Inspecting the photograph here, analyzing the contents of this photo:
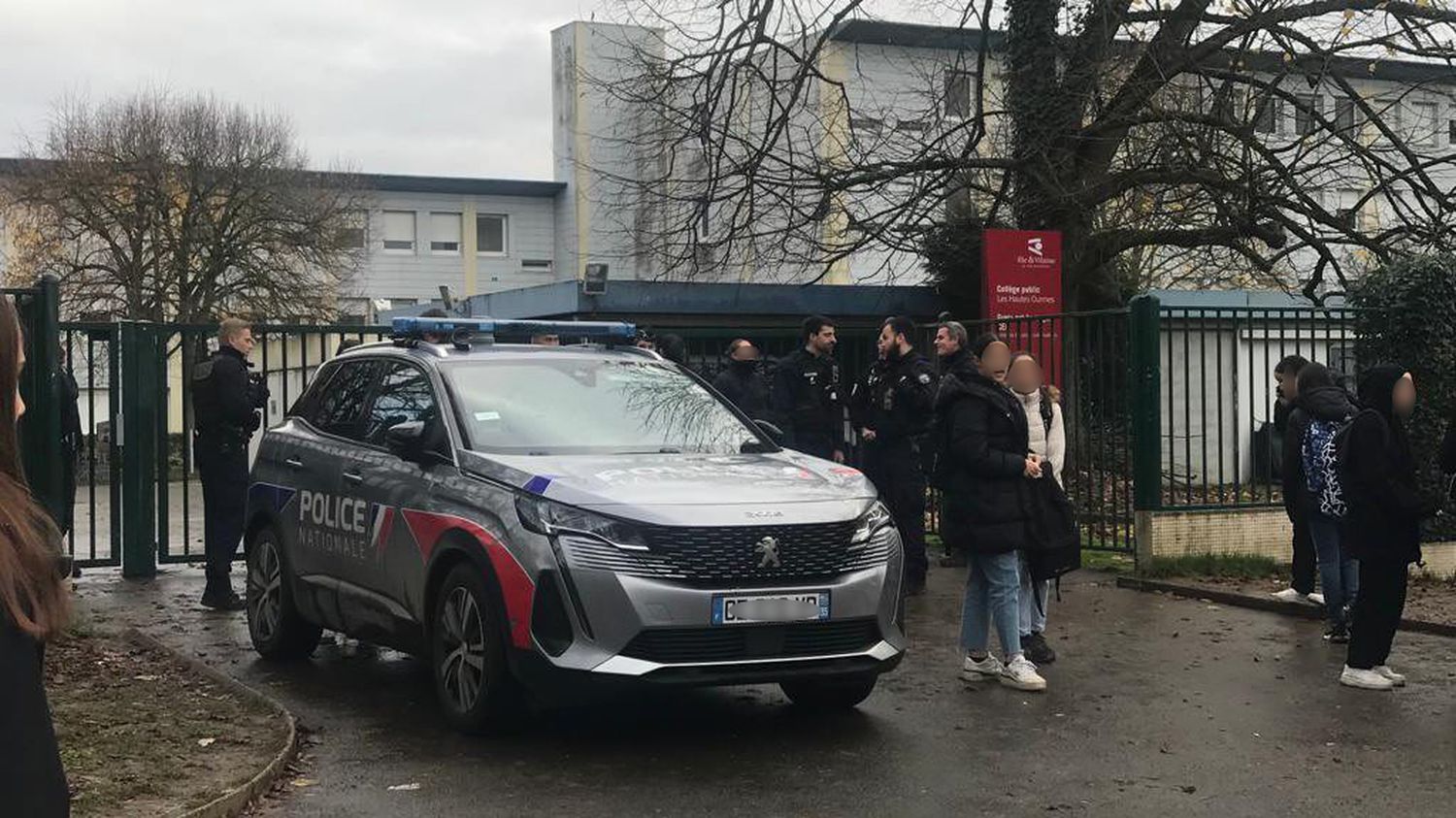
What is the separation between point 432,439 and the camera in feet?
24.6

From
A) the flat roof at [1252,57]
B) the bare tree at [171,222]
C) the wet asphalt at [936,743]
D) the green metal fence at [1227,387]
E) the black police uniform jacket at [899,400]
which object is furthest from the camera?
the bare tree at [171,222]

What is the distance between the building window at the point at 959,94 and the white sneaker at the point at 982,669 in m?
11.0

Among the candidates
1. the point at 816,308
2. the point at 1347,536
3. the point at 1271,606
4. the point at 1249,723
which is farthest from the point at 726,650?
the point at 816,308

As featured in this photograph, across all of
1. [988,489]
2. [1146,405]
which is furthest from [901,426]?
[988,489]

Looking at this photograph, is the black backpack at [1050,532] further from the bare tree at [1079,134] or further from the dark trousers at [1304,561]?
the bare tree at [1079,134]

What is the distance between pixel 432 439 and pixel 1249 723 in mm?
4126

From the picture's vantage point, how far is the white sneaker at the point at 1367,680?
820 centimetres

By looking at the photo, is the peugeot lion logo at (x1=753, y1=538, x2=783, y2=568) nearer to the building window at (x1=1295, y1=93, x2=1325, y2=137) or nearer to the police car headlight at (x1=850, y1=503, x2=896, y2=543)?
the police car headlight at (x1=850, y1=503, x2=896, y2=543)

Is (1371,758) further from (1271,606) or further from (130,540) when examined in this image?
(130,540)

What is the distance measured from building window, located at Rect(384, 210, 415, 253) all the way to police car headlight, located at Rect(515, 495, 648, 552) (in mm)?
47770

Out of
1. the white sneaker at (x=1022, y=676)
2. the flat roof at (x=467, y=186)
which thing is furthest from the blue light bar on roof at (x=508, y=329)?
the flat roof at (x=467, y=186)

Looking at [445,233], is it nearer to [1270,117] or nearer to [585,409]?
[1270,117]

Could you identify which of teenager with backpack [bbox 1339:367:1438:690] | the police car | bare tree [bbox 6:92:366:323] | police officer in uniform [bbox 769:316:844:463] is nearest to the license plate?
the police car

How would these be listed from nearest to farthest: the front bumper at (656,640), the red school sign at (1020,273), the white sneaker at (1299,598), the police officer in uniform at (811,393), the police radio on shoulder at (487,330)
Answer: the front bumper at (656,640), the police radio on shoulder at (487,330), the white sneaker at (1299,598), the police officer in uniform at (811,393), the red school sign at (1020,273)
